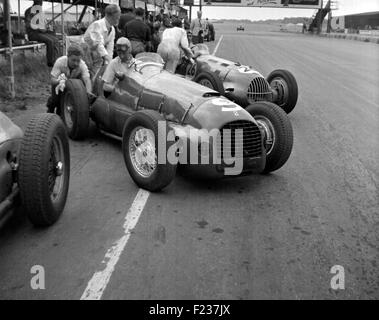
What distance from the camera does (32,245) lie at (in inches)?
147

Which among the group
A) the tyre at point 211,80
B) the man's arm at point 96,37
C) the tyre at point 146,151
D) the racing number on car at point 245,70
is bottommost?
the tyre at point 146,151

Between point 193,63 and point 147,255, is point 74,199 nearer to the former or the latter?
point 147,255

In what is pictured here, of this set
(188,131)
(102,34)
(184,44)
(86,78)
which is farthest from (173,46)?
(188,131)

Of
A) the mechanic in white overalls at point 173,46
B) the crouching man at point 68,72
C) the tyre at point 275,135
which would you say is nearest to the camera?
the tyre at point 275,135

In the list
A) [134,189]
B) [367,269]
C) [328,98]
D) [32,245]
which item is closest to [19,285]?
[32,245]

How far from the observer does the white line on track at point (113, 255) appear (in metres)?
3.12

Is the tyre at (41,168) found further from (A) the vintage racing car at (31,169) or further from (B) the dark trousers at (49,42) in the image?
(B) the dark trousers at (49,42)

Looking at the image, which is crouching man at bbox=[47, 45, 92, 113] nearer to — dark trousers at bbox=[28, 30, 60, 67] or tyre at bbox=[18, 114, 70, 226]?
tyre at bbox=[18, 114, 70, 226]

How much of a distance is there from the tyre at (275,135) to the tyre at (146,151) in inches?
52.5

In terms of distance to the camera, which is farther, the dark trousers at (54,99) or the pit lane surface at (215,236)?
the dark trousers at (54,99)

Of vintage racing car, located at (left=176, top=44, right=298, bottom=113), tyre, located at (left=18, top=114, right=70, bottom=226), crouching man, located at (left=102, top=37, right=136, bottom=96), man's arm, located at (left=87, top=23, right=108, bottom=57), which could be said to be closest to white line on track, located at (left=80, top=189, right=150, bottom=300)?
tyre, located at (left=18, top=114, right=70, bottom=226)

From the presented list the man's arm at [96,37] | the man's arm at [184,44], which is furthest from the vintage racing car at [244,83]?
the man's arm at [96,37]

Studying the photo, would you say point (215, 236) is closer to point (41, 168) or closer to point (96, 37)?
point (41, 168)

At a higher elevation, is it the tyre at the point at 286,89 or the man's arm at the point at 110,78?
the man's arm at the point at 110,78
